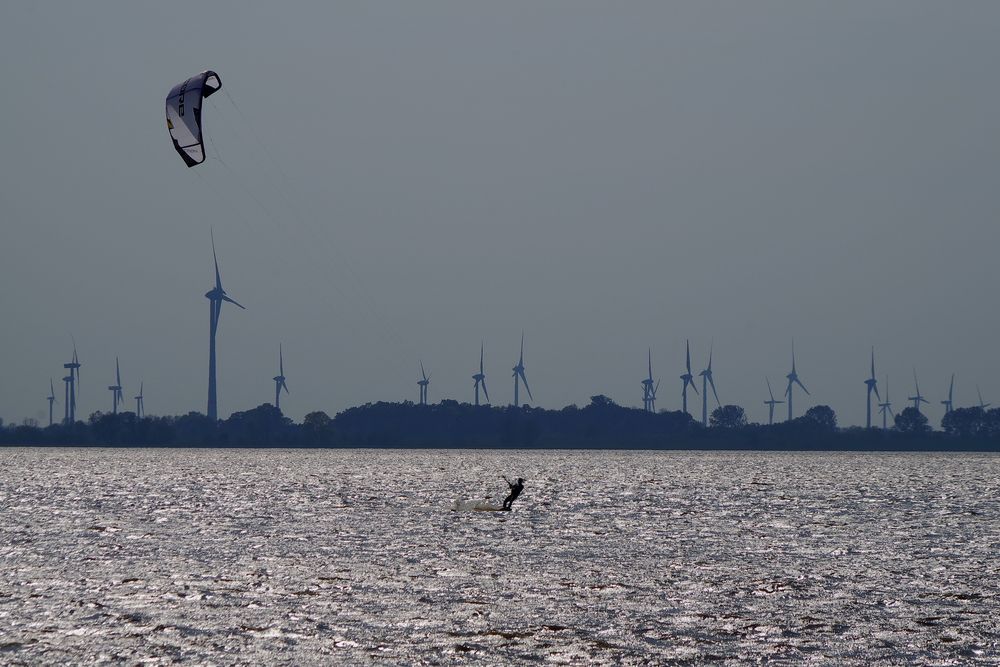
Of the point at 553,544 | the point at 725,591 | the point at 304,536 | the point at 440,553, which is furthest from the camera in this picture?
the point at 304,536

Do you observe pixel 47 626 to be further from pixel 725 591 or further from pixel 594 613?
pixel 725 591

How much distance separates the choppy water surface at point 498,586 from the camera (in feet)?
85.3

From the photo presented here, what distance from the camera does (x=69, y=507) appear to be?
254 ft

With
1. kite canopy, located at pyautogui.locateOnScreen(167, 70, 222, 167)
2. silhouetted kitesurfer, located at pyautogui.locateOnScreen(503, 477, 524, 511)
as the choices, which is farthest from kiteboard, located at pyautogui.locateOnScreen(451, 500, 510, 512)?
kite canopy, located at pyautogui.locateOnScreen(167, 70, 222, 167)

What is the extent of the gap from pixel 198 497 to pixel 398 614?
62539 mm

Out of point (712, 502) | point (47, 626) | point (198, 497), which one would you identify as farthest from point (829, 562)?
point (198, 497)

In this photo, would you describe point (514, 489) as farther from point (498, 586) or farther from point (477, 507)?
point (498, 586)

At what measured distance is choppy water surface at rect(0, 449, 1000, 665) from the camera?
25984 millimetres

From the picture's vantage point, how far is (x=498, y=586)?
119 ft

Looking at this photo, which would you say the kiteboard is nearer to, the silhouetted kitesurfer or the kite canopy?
the silhouetted kitesurfer

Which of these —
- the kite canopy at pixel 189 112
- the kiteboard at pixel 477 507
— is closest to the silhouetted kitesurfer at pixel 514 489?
the kiteboard at pixel 477 507

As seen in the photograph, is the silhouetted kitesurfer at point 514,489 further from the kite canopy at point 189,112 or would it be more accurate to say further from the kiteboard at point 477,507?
the kite canopy at point 189,112

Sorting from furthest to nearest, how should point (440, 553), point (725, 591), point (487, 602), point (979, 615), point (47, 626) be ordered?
point (440, 553), point (725, 591), point (487, 602), point (979, 615), point (47, 626)

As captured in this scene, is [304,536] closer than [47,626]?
No
